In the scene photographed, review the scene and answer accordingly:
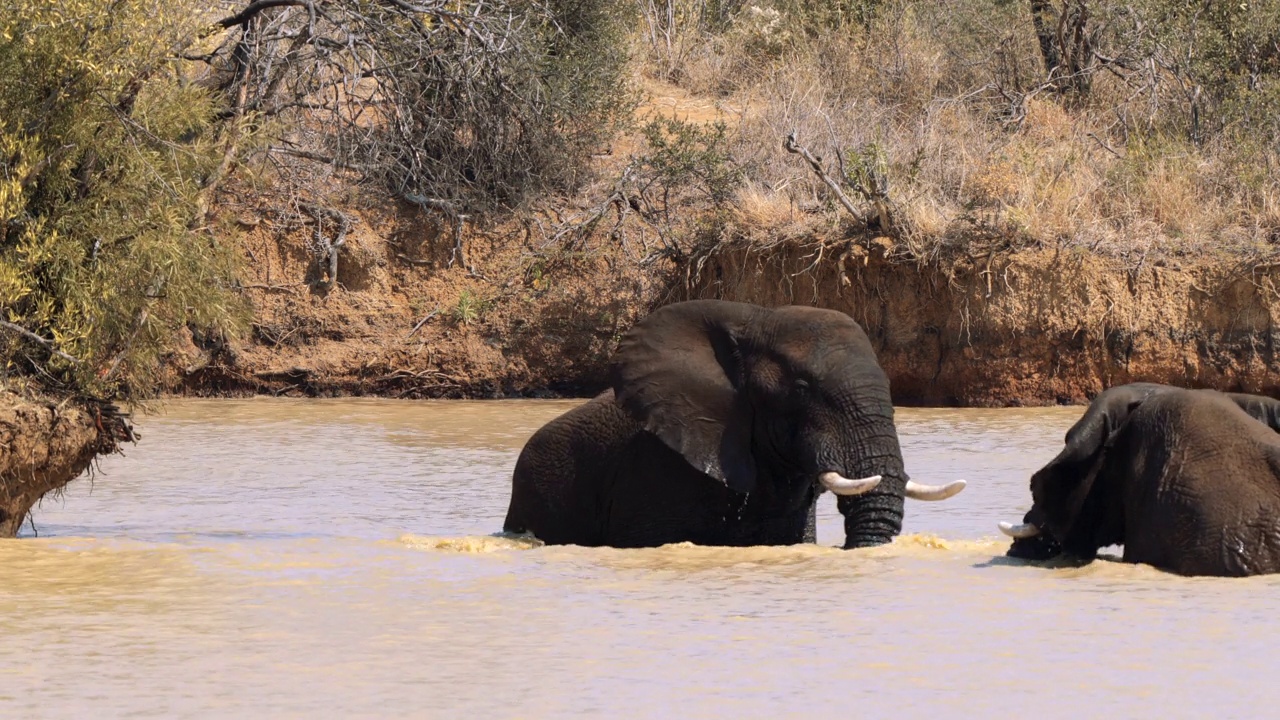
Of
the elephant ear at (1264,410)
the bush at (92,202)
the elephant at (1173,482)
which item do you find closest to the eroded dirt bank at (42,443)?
the bush at (92,202)

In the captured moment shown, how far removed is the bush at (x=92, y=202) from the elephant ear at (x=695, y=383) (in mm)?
2586

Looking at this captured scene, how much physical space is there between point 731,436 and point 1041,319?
9789 mm

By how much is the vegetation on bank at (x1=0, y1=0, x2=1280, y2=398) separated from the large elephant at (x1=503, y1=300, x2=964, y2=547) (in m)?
4.13

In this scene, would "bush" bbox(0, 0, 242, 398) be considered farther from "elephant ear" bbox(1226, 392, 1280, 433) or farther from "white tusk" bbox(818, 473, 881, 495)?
"elephant ear" bbox(1226, 392, 1280, 433)

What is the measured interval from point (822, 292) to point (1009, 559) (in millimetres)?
10938

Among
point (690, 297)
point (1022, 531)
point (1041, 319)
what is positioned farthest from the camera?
point (690, 297)

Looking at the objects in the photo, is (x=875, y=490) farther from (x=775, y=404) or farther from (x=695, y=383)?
(x=695, y=383)

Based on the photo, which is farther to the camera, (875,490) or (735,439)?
(735,439)

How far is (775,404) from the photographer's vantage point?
952 centimetres

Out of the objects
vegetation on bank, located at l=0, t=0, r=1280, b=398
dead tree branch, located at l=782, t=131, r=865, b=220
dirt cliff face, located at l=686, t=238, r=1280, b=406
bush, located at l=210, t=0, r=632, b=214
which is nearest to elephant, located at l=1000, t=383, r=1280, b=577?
vegetation on bank, located at l=0, t=0, r=1280, b=398

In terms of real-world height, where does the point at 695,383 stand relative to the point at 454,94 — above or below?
below

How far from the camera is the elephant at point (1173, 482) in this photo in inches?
305

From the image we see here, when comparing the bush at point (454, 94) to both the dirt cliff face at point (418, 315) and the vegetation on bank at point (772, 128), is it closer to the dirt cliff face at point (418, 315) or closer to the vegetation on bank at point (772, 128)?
the vegetation on bank at point (772, 128)

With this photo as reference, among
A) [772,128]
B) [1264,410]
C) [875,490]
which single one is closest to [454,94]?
[772,128]
